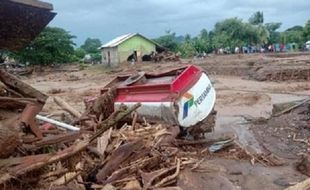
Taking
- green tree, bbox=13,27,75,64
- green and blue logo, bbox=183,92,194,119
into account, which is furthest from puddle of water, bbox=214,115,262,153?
green tree, bbox=13,27,75,64

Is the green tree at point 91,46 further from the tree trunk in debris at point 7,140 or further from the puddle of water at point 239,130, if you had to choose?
the tree trunk in debris at point 7,140

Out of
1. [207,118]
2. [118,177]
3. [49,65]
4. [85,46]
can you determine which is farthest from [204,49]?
[118,177]

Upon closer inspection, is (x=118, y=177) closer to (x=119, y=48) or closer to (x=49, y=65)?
(x=49, y=65)

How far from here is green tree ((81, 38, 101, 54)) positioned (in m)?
80.5

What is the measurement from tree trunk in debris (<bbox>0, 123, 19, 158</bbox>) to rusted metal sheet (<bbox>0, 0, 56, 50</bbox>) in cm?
67

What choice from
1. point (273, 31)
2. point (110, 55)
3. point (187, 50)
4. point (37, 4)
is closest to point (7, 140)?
point (37, 4)

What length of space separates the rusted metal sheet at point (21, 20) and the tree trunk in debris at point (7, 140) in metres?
0.67

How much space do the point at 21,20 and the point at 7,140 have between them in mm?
909

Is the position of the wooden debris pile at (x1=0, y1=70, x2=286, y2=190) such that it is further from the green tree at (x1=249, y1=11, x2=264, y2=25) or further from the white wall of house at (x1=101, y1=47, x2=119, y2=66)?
the green tree at (x1=249, y1=11, x2=264, y2=25)

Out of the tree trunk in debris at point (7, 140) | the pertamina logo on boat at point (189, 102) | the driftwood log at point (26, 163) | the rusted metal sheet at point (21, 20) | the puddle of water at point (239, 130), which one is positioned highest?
the rusted metal sheet at point (21, 20)

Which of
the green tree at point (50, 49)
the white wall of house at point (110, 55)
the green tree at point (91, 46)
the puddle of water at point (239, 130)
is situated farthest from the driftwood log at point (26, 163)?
the green tree at point (91, 46)

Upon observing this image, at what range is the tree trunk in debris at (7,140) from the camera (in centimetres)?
344

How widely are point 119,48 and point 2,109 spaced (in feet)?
170

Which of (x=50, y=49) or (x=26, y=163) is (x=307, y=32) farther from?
(x=26, y=163)
